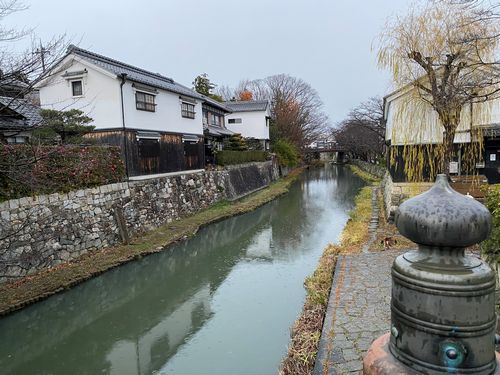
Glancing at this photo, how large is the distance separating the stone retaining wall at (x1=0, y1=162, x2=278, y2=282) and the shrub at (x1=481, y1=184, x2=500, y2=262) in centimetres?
744

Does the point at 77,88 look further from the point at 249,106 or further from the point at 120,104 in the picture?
the point at 249,106

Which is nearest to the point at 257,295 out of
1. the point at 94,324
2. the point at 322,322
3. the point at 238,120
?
the point at 322,322

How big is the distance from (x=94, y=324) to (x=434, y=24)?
10035 millimetres

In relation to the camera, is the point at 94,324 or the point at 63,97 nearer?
the point at 94,324

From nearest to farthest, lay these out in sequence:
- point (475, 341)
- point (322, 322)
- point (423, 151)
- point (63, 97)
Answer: point (475, 341) < point (322, 322) < point (423, 151) < point (63, 97)

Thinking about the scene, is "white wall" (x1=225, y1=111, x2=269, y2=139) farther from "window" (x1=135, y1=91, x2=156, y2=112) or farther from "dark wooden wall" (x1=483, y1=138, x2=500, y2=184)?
"dark wooden wall" (x1=483, y1=138, x2=500, y2=184)

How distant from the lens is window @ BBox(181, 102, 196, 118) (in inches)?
690

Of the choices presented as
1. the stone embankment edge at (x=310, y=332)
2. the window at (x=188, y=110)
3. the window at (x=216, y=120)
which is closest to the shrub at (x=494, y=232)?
the stone embankment edge at (x=310, y=332)

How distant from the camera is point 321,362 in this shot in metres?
4.12

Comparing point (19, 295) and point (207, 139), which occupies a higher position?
point (207, 139)

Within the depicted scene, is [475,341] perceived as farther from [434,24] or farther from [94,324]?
[434,24]

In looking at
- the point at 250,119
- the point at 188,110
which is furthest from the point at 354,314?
the point at 250,119

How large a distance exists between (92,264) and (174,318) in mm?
3395

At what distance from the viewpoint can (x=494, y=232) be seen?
4383 mm
